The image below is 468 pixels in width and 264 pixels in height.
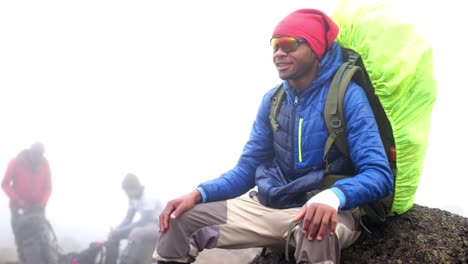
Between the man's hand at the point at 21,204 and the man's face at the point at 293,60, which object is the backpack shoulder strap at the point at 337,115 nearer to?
the man's face at the point at 293,60

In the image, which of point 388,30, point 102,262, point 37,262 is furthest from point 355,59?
point 37,262

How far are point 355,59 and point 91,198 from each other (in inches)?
441

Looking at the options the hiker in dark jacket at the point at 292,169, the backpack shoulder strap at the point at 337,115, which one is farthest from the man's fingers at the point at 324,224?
the backpack shoulder strap at the point at 337,115

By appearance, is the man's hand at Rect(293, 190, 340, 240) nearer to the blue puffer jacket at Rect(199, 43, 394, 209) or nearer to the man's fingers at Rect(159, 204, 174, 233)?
the blue puffer jacket at Rect(199, 43, 394, 209)

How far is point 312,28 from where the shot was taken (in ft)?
10.3

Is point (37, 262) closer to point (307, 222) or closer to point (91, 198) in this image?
point (91, 198)

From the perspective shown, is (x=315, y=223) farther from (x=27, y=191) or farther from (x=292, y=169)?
(x=27, y=191)

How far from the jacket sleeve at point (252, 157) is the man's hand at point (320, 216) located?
3.42 feet

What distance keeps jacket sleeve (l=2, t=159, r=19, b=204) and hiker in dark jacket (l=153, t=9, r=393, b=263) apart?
5671mm

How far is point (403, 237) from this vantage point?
333 cm

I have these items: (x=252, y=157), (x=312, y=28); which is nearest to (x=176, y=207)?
(x=252, y=157)

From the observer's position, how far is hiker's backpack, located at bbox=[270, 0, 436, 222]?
9.80ft

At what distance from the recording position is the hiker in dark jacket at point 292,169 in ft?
9.37

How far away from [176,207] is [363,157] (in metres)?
1.35
